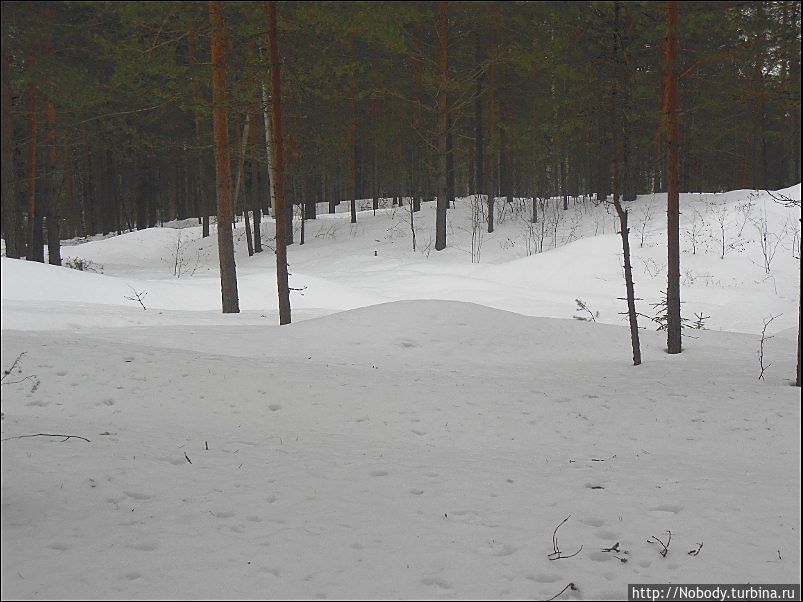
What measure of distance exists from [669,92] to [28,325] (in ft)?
33.6

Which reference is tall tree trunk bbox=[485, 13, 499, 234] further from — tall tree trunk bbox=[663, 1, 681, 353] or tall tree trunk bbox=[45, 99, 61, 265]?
tall tree trunk bbox=[663, 1, 681, 353]

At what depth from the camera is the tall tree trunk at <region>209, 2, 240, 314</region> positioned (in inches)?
458

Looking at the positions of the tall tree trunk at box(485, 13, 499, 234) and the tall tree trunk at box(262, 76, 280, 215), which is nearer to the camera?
the tall tree trunk at box(262, 76, 280, 215)

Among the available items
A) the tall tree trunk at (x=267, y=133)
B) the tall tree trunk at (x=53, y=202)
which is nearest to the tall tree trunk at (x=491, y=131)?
the tall tree trunk at (x=267, y=133)

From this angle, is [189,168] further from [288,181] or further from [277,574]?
[277,574]

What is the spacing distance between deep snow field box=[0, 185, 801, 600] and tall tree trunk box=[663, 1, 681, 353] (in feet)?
2.05

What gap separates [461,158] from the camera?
3028cm

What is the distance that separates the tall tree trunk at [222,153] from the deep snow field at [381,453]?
0.77 meters

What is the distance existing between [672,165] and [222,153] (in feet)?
25.3

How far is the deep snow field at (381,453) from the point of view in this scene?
13.5ft

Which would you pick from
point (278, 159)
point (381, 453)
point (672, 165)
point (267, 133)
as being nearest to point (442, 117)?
point (267, 133)

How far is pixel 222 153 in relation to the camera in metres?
12.8

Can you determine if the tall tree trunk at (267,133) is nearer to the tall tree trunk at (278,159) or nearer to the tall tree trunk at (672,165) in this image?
the tall tree trunk at (278,159)

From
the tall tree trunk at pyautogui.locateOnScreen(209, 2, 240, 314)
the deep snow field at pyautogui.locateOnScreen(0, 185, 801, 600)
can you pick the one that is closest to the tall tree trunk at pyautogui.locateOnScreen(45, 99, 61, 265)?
the deep snow field at pyautogui.locateOnScreen(0, 185, 801, 600)
